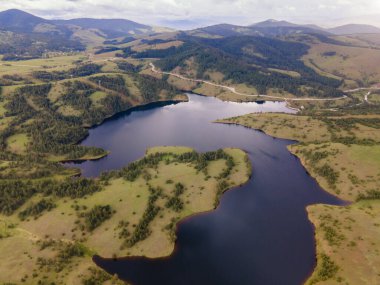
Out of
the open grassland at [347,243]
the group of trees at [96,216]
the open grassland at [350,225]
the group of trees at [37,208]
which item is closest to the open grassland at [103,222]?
the group of trees at [96,216]

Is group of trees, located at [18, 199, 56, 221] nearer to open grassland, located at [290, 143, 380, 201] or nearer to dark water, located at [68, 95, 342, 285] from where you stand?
dark water, located at [68, 95, 342, 285]

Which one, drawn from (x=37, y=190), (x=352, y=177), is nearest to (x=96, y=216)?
(x=37, y=190)

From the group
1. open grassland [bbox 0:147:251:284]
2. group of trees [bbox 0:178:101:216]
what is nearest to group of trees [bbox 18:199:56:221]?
group of trees [bbox 0:178:101:216]

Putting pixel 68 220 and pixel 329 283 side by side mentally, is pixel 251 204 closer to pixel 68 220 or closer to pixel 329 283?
pixel 329 283

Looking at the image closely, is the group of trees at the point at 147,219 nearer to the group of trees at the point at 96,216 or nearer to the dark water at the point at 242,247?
the dark water at the point at 242,247

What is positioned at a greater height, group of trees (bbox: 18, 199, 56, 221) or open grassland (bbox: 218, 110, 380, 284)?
open grassland (bbox: 218, 110, 380, 284)

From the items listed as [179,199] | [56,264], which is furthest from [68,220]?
[179,199]

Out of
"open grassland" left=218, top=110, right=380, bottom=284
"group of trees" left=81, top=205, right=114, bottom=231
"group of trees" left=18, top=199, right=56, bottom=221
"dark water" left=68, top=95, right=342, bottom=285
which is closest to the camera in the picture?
"open grassland" left=218, top=110, right=380, bottom=284

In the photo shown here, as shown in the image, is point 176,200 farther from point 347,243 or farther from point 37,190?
point 347,243
